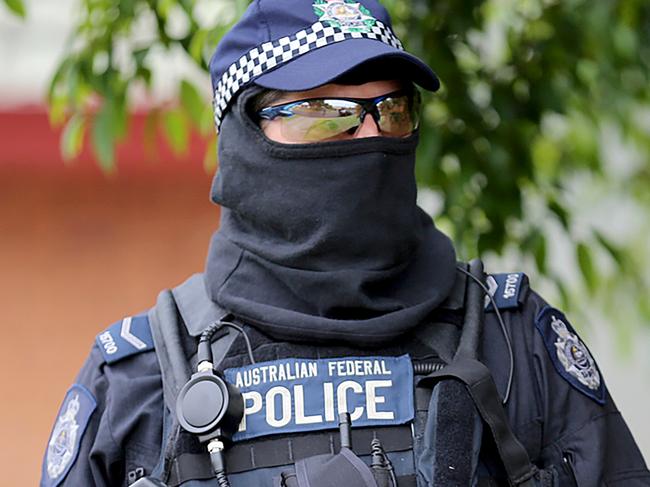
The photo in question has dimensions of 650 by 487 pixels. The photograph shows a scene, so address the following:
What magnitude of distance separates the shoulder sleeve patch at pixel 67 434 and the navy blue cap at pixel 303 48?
1.80ft

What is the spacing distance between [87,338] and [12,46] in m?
1.45

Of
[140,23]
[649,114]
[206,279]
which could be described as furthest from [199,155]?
[206,279]

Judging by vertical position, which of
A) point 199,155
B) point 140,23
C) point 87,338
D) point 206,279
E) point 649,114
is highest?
point 140,23

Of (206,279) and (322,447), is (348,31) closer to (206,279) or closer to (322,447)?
(206,279)

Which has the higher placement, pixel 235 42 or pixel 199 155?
pixel 235 42

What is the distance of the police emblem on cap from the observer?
2.02 m

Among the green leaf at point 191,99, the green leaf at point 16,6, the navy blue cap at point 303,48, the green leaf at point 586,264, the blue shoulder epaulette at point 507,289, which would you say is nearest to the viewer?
the navy blue cap at point 303,48

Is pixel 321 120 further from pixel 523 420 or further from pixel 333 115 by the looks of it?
pixel 523 420

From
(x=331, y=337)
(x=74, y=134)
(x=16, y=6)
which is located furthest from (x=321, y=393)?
(x=74, y=134)

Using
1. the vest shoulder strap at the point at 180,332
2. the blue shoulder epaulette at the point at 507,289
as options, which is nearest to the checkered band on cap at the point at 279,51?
the vest shoulder strap at the point at 180,332

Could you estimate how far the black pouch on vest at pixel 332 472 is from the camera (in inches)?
71.5

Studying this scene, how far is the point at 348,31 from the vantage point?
2.02 metres

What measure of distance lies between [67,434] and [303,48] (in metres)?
0.77

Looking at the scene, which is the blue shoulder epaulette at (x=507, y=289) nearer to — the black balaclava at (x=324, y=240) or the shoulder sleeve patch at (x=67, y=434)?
the black balaclava at (x=324, y=240)
